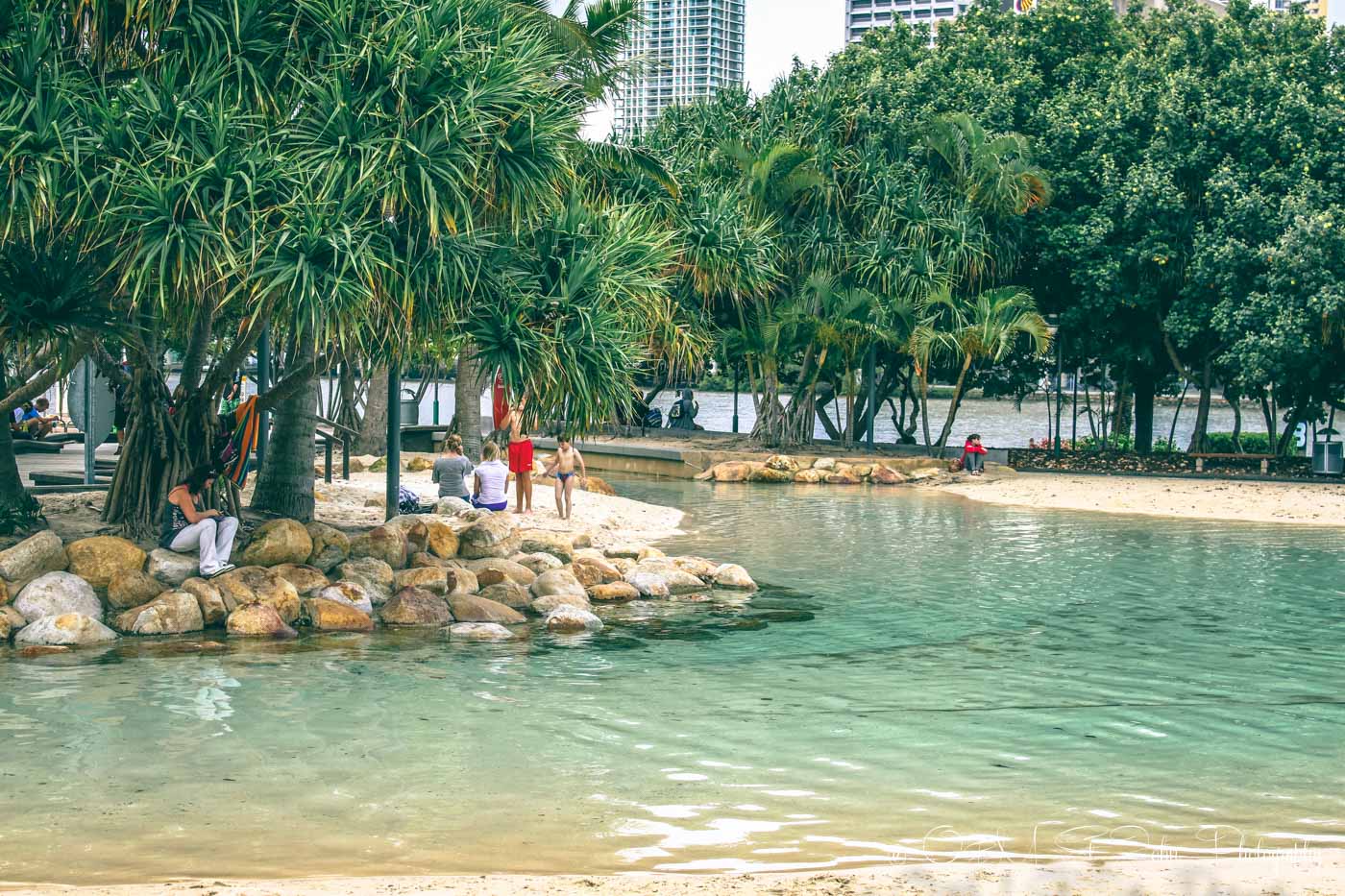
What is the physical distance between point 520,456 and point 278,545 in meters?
6.60

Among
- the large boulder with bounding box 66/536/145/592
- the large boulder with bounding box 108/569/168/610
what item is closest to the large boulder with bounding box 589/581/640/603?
the large boulder with bounding box 108/569/168/610

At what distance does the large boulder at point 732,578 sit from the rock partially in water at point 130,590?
5870mm

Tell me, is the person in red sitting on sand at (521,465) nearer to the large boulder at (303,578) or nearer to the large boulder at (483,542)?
the large boulder at (483,542)

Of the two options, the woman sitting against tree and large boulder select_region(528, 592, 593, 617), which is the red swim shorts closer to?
large boulder select_region(528, 592, 593, 617)

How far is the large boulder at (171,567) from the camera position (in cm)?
1325

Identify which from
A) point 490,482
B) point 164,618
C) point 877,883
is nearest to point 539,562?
point 490,482

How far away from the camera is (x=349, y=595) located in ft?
44.1

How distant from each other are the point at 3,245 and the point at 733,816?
8924 mm

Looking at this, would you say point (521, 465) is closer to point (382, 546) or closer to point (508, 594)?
point (382, 546)

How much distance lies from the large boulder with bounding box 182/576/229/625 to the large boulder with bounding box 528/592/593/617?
2.90 meters

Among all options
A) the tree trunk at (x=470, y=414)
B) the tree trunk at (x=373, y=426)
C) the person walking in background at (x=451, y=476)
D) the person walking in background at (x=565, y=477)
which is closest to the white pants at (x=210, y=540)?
the person walking in background at (x=451, y=476)

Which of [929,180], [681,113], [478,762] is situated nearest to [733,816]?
[478,762]

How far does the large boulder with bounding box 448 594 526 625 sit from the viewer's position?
527 inches

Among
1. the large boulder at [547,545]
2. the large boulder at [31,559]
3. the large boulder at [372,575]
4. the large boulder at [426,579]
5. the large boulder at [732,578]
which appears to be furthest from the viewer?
the large boulder at [547,545]
